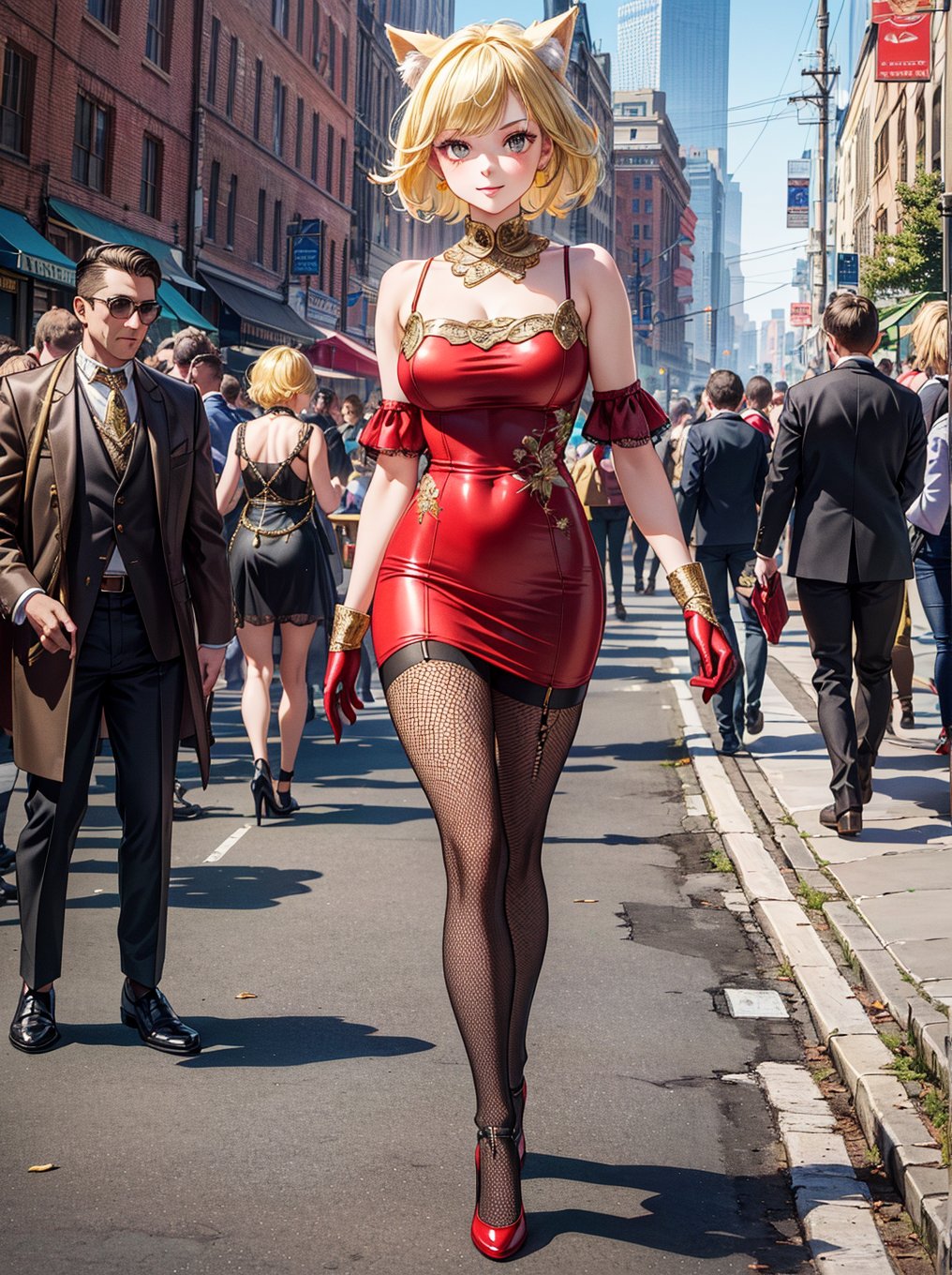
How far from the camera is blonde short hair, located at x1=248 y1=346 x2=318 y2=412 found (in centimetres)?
780

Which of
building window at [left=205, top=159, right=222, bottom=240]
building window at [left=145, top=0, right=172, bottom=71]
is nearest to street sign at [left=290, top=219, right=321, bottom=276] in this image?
building window at [left=205, top=159, right=222, bottom=240]

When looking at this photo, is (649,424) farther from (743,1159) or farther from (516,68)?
(743,1159)

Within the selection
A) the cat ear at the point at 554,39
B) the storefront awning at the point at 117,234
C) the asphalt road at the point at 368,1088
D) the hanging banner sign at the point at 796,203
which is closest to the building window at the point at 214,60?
the storefront awning at the point at 117,234

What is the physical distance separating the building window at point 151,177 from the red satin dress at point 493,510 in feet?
89.9

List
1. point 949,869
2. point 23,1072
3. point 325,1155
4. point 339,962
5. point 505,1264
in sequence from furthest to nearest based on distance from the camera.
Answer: point 949,869
point 339,962
point 23,1072
point 325,1155
point 505,1264

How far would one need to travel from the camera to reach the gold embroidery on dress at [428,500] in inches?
134

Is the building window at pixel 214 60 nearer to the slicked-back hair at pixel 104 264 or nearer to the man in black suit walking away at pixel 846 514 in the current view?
the man in black suit walking away at pixel 846 514

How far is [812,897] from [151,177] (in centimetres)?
2661

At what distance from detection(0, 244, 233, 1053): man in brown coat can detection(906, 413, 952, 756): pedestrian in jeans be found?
4288 millimetres

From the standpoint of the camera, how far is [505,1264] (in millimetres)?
3285

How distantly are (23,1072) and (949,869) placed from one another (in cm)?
377

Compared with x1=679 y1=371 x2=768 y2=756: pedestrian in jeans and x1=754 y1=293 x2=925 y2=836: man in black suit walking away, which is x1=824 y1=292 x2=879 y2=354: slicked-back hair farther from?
x1=679 y1=371 x2=768 y2=756: pedestrian in jeans

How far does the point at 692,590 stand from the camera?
3607 mm

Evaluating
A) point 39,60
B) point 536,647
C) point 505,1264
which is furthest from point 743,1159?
point 39,60
